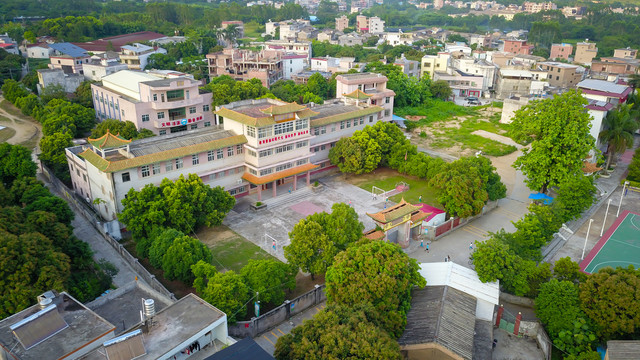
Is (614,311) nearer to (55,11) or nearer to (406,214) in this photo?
(406,214)

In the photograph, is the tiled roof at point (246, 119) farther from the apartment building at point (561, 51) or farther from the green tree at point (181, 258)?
the apartment building at point (561, 51)

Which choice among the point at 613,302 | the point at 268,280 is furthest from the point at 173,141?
the point at 613,302

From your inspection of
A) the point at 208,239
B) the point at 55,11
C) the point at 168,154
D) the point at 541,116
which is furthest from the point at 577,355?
the point at 55,11

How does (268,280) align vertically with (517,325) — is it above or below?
above

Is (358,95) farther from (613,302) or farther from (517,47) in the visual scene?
(517,47)

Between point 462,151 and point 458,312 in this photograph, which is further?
point 462,151
